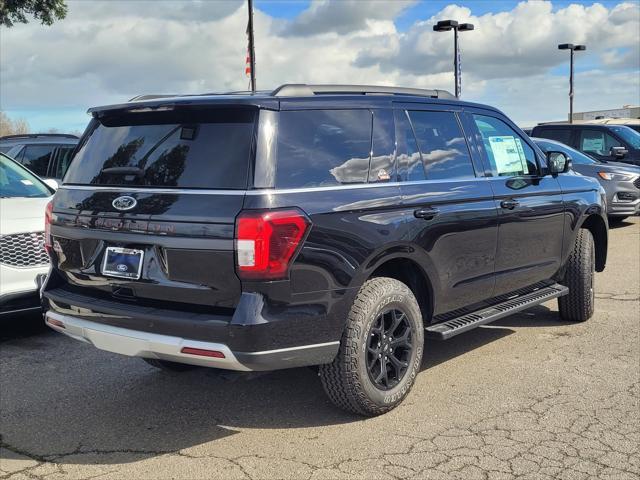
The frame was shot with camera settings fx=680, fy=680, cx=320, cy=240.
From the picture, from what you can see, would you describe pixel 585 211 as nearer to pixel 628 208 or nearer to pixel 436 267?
pixel 436 267

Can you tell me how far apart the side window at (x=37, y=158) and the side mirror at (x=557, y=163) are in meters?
7.22

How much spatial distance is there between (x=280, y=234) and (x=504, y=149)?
8.56ft

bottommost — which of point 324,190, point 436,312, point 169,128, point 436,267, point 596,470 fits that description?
point 596,470

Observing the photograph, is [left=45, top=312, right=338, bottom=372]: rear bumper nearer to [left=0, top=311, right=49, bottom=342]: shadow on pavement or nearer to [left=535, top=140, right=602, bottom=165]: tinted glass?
[left=0, top=311, right=49, bottom=342]: shadow on pavement

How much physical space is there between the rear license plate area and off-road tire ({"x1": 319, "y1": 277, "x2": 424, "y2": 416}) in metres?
1.16

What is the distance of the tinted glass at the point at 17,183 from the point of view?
21.3ft

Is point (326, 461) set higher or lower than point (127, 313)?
lower

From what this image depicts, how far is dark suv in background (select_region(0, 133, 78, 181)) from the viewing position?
9.73 m

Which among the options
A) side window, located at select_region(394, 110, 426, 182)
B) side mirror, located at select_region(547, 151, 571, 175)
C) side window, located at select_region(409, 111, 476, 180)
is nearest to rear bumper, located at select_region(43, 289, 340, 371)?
side window, located at select_region(394, 110, 426, 182)

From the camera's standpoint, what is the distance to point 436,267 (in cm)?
431

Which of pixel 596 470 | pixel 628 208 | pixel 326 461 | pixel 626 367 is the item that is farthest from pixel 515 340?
pixel 628 208

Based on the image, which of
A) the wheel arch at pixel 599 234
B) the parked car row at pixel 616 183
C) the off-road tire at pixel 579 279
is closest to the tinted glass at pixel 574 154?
the parked car row at pixel 616 183

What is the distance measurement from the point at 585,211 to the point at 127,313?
163 inches

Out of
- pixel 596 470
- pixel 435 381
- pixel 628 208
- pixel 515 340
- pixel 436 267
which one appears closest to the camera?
pixel 596 470
